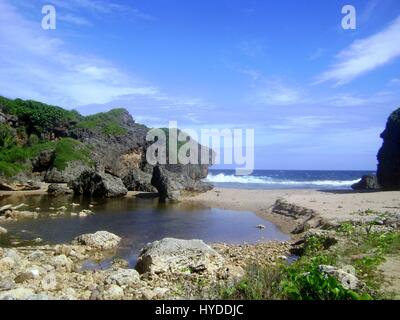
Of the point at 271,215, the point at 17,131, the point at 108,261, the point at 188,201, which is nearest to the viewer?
the point at 108,261

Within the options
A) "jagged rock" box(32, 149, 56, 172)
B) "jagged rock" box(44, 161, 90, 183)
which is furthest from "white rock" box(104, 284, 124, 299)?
"jagged rock" box(32, 149, 56, 172)

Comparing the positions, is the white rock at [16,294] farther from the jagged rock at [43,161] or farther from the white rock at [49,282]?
the jagged rock at [43,161]

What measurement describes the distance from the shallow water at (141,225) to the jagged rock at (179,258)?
2.69m

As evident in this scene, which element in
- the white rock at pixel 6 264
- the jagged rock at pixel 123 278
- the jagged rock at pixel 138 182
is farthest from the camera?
the jagged rock at pixel 138 182

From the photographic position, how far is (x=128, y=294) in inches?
361

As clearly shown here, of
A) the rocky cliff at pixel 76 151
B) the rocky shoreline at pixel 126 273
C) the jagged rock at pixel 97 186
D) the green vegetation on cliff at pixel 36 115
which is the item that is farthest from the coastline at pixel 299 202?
the green vegetation on cliff at pixel 36 115

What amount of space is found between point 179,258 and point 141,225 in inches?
466

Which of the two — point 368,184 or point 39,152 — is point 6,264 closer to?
point 39,152

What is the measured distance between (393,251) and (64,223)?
17.8m

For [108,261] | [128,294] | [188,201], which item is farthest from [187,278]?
[188,201]

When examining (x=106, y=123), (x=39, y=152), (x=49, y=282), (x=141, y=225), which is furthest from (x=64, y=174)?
(x=49, y=282)

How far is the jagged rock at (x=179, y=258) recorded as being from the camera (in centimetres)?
1185

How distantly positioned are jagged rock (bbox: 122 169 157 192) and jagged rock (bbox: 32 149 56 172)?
10938mm
